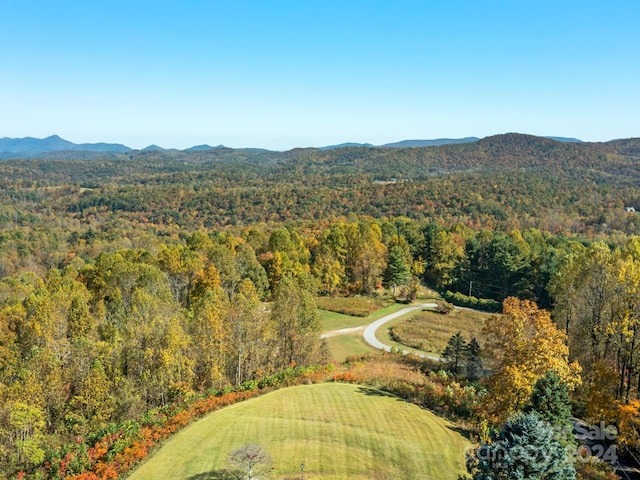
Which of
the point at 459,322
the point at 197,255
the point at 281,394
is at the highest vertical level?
the point at 197,255

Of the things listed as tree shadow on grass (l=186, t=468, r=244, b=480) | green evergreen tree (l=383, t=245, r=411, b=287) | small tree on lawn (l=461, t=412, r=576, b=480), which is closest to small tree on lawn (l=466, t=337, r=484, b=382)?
tree shadow on grass (l=186, t=468, r=244, b=480)

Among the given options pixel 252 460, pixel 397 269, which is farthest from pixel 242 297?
pixel 397 269

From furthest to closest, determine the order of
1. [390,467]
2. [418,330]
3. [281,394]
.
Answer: [418,330], [281,394], [390,467]

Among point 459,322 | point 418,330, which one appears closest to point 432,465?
point 418,330

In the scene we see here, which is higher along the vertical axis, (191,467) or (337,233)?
(337,233)

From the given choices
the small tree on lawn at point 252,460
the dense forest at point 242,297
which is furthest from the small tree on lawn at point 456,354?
the small tree on lawn at point 252,460

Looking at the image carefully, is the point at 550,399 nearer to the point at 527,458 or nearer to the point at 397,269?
the point at 527,458

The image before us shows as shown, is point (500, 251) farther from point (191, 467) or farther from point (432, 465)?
point (191, 467)
